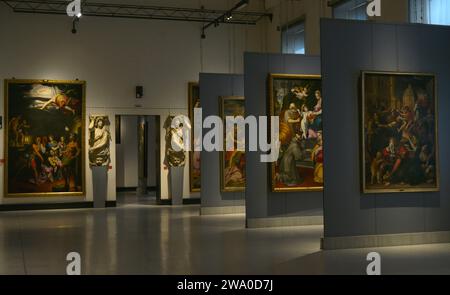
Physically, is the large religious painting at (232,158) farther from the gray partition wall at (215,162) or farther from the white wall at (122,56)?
the white wall at (122,56)

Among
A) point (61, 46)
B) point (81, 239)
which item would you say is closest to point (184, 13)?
point (61, 46)

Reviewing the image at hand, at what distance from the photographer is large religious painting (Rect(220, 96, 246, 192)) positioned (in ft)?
63.9

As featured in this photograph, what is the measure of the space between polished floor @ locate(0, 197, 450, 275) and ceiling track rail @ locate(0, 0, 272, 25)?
955cm

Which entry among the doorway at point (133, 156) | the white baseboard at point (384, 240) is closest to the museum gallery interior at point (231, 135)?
the white baseboard at point (384, 240)

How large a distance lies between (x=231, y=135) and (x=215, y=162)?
3.58 ft

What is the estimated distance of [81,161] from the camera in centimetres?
2436

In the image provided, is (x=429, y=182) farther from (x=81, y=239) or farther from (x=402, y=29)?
(x=81, y=239)

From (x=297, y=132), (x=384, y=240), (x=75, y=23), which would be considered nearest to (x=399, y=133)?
(x=384, y=240)

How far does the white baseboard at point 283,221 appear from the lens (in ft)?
52.3

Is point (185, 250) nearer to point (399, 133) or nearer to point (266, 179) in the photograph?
point (266, 179)

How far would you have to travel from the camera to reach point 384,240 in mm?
12266

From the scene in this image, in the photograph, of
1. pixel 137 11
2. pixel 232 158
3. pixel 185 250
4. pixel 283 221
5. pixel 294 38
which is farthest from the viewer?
pixel 137 11

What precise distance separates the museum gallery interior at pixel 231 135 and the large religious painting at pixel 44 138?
55 millimetres
